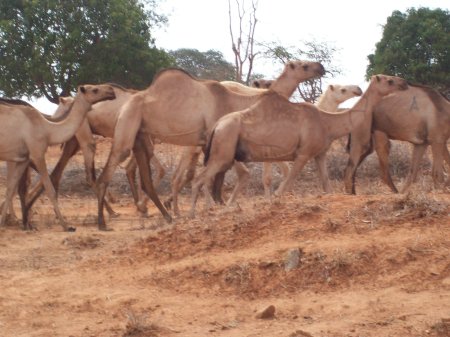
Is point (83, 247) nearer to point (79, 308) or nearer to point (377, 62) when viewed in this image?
point (79, 308)

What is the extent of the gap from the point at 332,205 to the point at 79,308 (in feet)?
9.37

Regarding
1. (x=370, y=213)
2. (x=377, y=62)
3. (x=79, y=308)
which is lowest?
(x=79, y=308)

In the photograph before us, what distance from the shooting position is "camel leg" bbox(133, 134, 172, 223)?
13.3m

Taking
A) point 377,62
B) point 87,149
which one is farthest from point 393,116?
point 377,62

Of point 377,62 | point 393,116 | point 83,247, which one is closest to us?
point 83,247

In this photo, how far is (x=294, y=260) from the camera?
820cm

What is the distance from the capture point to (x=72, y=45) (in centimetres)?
2933

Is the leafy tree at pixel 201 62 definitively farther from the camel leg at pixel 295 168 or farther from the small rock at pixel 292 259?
the small rock at pixel 292 259

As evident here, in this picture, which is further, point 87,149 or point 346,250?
point 87,149

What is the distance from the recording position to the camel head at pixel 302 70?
14.9 meters

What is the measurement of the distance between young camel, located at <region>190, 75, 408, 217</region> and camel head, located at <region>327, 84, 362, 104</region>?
3.81 m

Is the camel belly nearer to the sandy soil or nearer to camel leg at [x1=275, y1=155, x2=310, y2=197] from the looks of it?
camel leg at [x1=275, y1=155, x2=310, y2=197]

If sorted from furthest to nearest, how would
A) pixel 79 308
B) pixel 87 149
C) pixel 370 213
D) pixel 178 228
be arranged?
pixel 87 149 < pixel 178 228 < pixel 370 213 < pixel 79 308

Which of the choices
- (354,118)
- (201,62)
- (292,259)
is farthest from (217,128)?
(201,62)
